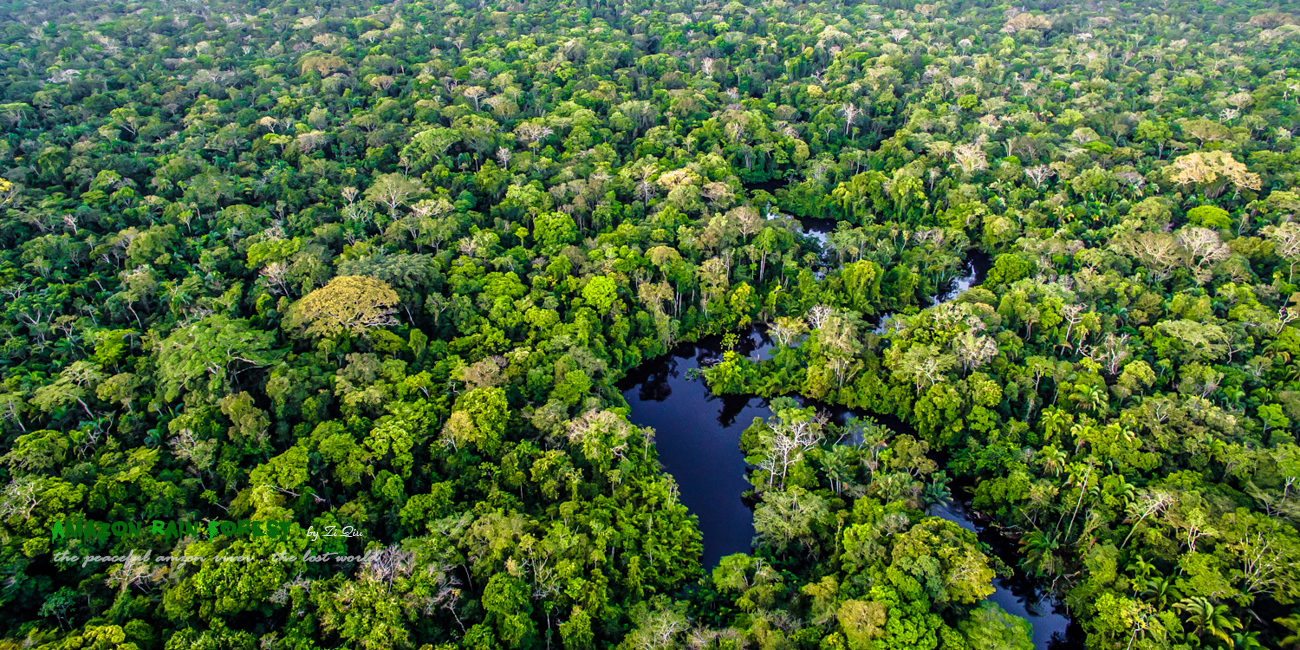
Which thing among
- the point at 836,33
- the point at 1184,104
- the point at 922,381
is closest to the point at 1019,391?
the point at 922,381

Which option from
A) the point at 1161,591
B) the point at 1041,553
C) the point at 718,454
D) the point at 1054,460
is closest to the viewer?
the point at 1161,591

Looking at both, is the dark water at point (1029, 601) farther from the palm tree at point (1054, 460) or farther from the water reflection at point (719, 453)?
the palm tree at point (1054, 460)

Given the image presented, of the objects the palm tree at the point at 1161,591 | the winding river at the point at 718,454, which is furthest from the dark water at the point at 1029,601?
the palm tree at the point at 1161,591

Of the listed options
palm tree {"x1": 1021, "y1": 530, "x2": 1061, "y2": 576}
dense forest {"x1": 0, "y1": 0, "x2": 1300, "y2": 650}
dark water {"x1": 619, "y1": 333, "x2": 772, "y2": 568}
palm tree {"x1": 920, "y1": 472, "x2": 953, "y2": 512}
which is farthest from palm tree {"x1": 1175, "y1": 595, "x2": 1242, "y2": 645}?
dark water {"x1": 619, "y1": 333, "x2": 772, "y2": 568}

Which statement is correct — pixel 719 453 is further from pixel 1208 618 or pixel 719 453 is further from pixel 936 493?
pixel 1208 618

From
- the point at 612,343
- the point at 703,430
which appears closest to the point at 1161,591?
the point at 703,430

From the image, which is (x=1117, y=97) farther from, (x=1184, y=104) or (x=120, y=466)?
(x=120, y=466)
